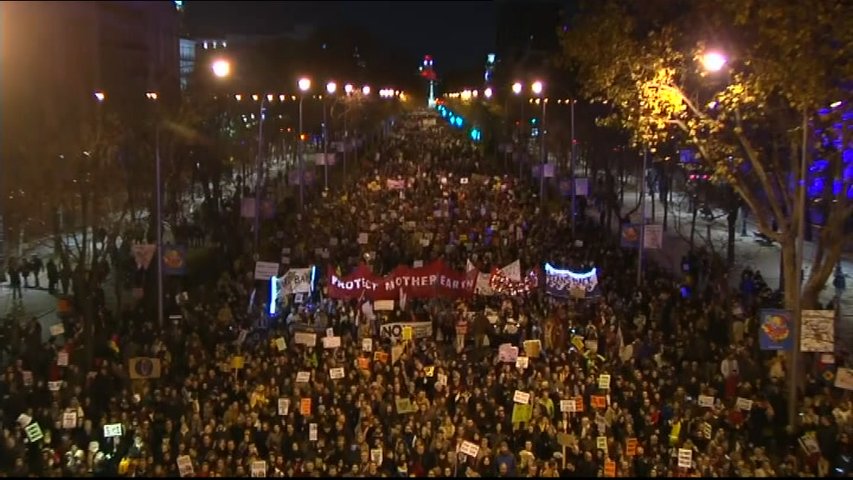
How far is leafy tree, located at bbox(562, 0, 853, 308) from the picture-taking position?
14406 mm

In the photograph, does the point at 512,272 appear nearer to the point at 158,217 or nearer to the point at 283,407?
the point at 283,407

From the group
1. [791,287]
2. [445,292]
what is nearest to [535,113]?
[445,292]

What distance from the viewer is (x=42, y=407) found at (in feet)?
50.2

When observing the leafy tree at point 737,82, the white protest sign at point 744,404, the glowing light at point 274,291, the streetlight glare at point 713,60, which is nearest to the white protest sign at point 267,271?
the glowing light at point 274,291

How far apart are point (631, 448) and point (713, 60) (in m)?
6.39

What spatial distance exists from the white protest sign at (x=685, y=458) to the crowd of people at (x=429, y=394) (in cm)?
1

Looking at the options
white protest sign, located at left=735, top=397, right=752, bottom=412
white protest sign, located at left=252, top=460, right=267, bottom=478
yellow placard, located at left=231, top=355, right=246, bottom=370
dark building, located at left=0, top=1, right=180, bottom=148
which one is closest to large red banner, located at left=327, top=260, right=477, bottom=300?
yellow placard, located at left=231, top=355, right=246, bottom=370

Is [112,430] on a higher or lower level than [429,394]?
lower

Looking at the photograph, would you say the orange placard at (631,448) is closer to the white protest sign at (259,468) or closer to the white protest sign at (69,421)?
the white protest sign at (259,468)

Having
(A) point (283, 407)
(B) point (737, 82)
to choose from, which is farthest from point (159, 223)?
(B) point (737, 82)

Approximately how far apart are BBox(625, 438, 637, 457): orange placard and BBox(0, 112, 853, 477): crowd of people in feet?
0.09

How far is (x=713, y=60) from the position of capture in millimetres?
15234

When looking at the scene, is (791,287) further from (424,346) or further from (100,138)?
(100,138)

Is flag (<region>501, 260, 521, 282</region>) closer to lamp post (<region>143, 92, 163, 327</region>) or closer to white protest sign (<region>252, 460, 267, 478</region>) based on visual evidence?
lamp post (<region>143, 92, 163, 327</region>)
